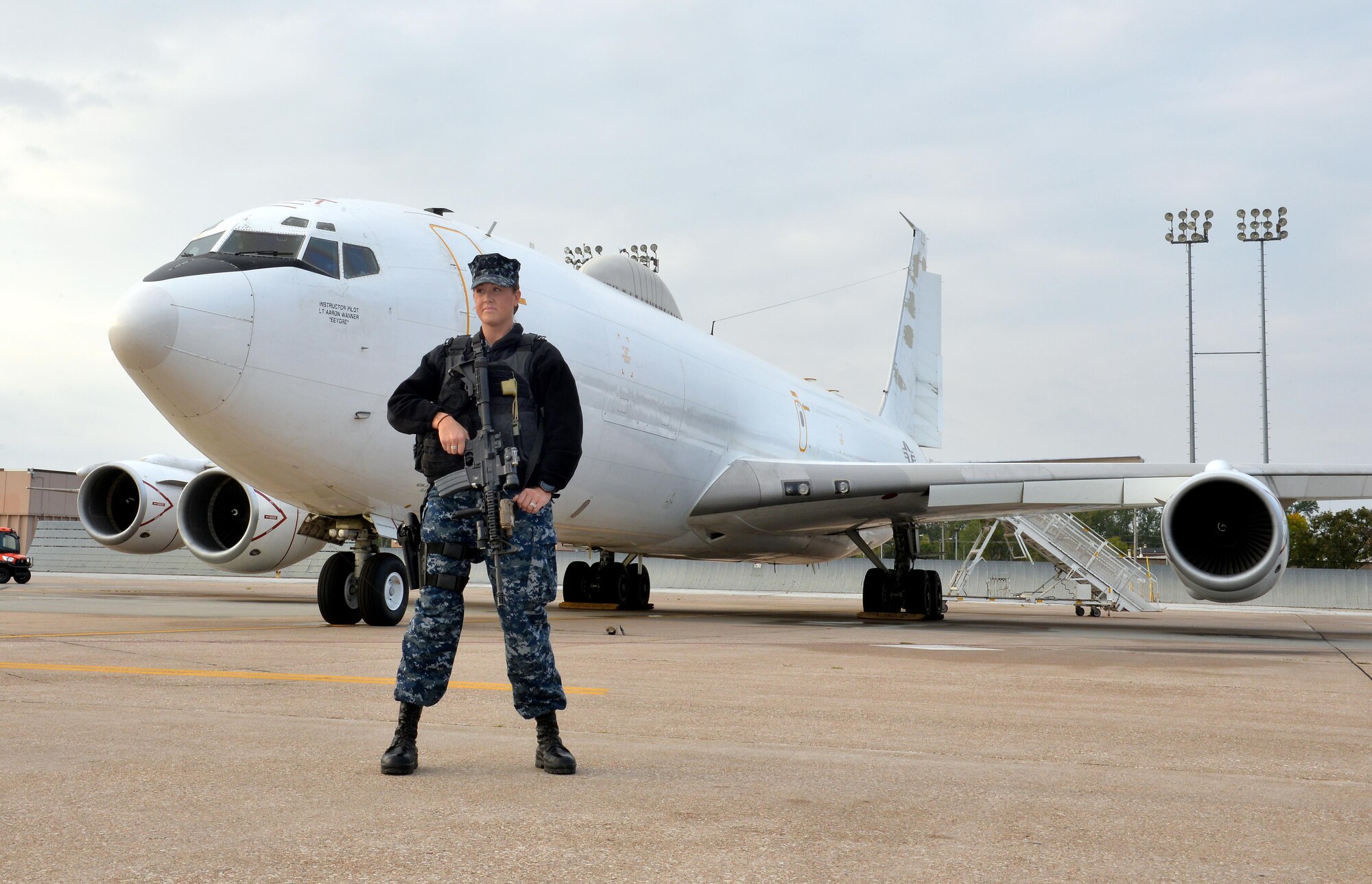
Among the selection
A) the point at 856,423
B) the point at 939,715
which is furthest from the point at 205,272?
the point at 856,423

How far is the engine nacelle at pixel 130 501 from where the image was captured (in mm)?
17516

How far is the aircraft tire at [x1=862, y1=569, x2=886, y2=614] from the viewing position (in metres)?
16.3

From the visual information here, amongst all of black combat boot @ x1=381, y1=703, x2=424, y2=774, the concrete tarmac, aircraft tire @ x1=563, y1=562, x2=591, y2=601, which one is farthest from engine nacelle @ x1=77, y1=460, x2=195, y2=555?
black combat boot @ x1=381, y1=703, x2=424, y2=774

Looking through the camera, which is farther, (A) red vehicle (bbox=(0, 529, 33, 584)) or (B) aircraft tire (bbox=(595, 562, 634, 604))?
(A) red vehicle (bbox=(0, 529, 33, 584))

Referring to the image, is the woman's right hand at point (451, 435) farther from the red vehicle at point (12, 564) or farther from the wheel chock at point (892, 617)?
the red vehicle at point (12, 564)

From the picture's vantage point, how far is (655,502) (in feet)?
45.0

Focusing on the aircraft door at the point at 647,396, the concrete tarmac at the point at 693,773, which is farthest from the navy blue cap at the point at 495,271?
the aircraft door at the point at 647,396

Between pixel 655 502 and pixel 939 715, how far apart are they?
876 cm

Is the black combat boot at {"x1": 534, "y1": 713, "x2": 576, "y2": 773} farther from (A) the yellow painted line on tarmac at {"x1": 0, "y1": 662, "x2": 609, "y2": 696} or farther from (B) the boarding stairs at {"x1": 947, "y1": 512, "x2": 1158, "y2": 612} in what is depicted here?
(B) the boarding stairs at {"x1": 947, "y1": 512, "x2": 1158, "y2": 612}

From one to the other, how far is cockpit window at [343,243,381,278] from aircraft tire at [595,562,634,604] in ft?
27.9

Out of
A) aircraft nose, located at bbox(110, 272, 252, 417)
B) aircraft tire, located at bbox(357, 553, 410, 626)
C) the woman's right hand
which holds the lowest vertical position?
aircraft tire, located at bbox(357, 553, 410, 626)

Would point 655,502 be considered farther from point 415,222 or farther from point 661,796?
point 661,796

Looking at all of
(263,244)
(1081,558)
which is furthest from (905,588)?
(1081,558)

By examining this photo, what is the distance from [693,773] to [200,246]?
7.95 meters
